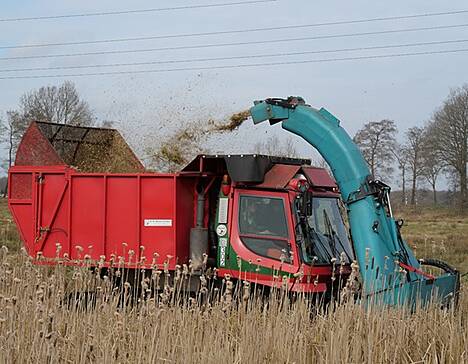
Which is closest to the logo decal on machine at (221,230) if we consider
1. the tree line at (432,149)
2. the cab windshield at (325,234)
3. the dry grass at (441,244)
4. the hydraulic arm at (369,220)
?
the cab windshield at (325,234)

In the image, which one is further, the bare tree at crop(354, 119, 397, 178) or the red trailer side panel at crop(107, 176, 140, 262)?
the bare tree at crop(354, 119, 397, 178)

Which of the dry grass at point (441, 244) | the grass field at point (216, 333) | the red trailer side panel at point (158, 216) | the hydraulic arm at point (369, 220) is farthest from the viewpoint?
the dry grass at point (441, 244)

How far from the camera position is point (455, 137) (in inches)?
1969

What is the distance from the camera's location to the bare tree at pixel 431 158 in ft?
168

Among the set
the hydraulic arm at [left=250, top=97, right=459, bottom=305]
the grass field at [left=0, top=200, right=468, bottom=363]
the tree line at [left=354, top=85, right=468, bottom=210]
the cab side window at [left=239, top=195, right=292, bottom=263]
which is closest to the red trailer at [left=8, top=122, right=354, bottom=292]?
the cab side window at [left=239, top=195, right=292, bottom=263]

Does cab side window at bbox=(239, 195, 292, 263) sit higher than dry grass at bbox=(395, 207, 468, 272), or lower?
higher

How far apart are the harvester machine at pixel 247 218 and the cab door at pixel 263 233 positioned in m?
0.01

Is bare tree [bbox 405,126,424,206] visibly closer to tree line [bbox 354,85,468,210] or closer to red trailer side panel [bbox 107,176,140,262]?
tree line [bbox 354,85,468,210]

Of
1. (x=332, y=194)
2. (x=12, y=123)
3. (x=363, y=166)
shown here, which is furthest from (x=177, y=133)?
(x=12, y=123)

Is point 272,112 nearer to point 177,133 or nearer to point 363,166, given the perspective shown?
point 363,166

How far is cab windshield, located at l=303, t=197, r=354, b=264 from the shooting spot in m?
8.94

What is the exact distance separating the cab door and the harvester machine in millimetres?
14

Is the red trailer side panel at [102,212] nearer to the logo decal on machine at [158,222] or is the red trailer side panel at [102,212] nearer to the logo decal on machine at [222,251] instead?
the logo decal on machine at [158,222]

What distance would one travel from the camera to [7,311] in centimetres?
615
